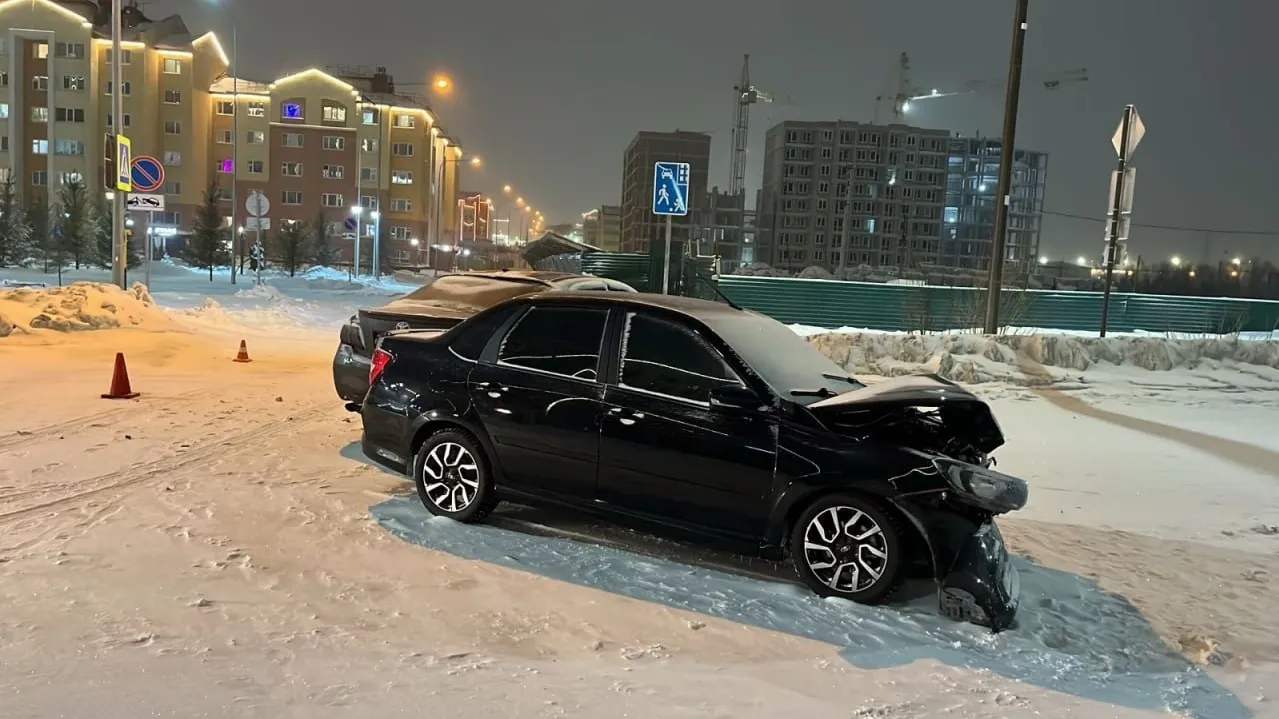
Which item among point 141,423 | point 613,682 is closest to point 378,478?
point 141,423

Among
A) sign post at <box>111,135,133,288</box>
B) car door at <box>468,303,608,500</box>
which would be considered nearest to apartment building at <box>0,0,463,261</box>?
sign post at <box>111,135,133,288</box>

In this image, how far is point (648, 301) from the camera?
5.79 metres

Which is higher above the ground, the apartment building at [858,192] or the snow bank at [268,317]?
the apartment building at [858,192]

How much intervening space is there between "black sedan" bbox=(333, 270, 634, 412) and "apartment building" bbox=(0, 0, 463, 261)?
51.5 metres

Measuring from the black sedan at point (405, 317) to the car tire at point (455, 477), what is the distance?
2204 millimetres

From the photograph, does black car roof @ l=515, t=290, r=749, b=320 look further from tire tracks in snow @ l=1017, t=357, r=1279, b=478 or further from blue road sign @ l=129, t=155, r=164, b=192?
blue road sign @ l=129, t=155, r=164, b=192

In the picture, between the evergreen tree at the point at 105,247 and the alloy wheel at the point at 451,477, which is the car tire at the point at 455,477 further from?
the evergreen tree at the point at 105,247

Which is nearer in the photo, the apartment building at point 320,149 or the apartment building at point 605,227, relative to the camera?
the apartment building at point 320,149

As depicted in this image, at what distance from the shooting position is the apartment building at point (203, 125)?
65562mm

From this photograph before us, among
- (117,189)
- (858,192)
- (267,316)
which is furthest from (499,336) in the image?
(858,192)

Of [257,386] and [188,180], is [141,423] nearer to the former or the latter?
[257,386]

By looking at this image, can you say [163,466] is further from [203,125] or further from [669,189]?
[203,125]

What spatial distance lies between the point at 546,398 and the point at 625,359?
1.87ft

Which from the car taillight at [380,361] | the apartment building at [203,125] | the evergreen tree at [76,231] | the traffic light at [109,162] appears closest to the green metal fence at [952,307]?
the traffic light at [109,162]
